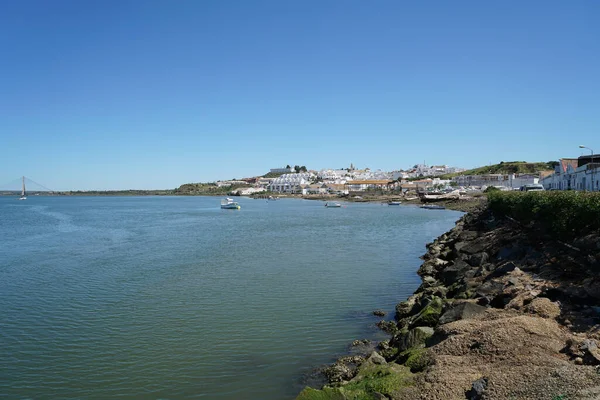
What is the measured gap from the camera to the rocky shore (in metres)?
7.22

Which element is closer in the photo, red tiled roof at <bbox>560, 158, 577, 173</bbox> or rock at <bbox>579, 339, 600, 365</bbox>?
rock at <bbox>579, 339, 600, 365</bbox>

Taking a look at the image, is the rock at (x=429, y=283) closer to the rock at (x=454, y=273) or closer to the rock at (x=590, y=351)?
the rock at (x=454, y=273)

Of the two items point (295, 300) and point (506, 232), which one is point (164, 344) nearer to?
point (295, 300)

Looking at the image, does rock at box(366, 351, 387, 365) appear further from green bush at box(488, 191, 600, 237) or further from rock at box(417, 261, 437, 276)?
rock at box(417, 261, 437, 276)

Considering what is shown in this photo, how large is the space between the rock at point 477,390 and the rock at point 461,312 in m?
3.61

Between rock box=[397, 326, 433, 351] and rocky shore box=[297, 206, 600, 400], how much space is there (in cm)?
3

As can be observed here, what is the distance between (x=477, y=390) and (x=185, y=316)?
10.8 meters

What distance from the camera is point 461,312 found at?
10.9 m

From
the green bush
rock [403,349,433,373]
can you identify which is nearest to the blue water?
rock [403,349,433,373]

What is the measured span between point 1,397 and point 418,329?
9.77m

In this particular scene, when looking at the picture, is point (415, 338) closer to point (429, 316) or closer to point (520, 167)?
point (429, 316)

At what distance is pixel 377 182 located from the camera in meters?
178

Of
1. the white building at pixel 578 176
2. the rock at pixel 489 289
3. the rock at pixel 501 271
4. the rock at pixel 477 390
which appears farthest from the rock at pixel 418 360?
the white building at pixel 578 176

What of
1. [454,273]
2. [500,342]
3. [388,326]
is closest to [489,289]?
[388,326]
